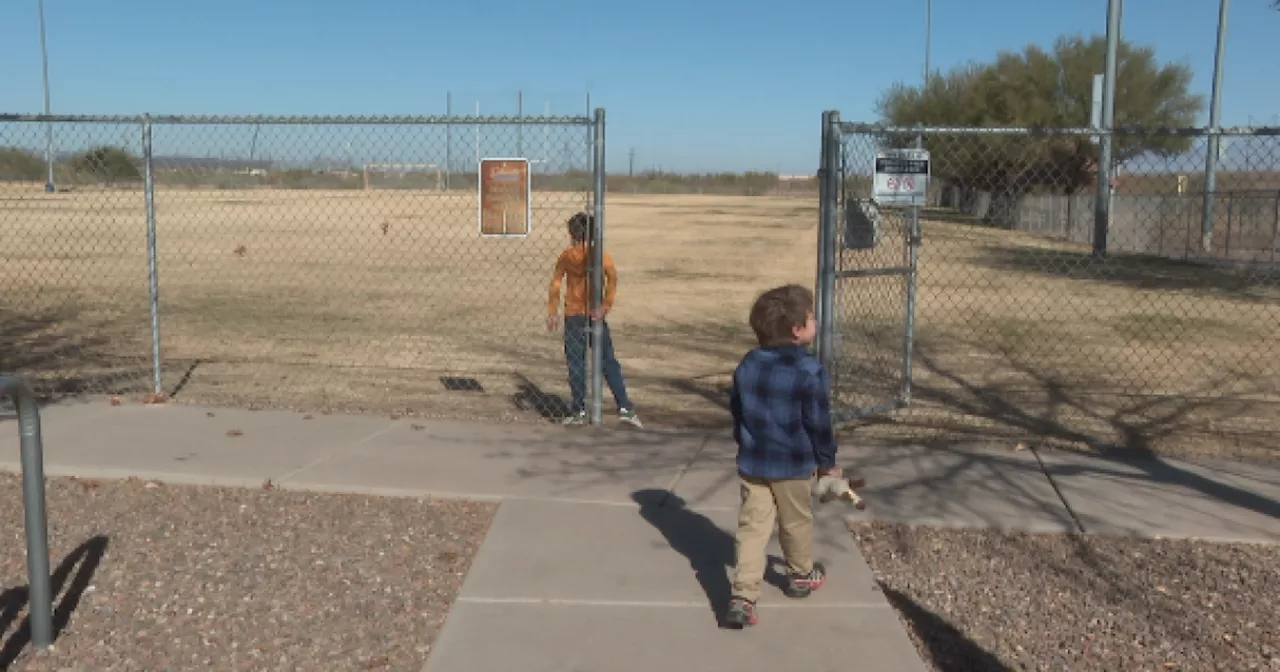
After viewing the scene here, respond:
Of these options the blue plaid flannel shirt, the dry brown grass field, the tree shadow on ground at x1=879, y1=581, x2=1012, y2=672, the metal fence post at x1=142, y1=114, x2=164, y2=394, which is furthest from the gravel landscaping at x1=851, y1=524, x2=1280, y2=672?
the metal fence post at x1=142, y1=114, x2=164, y2=394

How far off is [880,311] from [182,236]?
821 inches

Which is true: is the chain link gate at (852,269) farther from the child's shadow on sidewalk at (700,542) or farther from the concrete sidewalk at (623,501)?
the child's shadow on sidewalk at (700,542)

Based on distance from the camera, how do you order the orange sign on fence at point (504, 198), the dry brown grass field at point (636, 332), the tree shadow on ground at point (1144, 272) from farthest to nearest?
1. the tree shadow on ground at point (1144, 272)
2. the dry brown grass field at point (636, 332)
3. the orange sign on fence at point (504, 198)

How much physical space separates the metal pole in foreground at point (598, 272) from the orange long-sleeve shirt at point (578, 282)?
0.06m

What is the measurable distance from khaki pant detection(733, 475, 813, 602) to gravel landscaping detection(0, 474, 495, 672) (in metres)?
1.21

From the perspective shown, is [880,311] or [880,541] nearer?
[880,541]

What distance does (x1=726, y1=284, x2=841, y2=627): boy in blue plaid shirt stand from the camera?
176 inches

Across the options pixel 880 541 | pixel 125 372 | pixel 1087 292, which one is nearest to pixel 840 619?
pixel 880 541

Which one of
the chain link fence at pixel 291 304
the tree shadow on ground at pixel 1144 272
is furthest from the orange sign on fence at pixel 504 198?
the tree shadow on ground at pixel 1144 272

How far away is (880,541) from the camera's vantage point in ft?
18.4

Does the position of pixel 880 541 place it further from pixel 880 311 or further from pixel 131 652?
pixel 880 311

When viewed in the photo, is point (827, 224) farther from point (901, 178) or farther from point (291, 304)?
point (291, 304)

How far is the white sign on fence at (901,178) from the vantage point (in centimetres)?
757

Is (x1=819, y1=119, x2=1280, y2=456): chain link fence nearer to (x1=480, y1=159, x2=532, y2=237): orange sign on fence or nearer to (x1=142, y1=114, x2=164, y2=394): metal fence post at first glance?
(x1=480, y1=159, x2=532, y2=237): orange sign on fence
